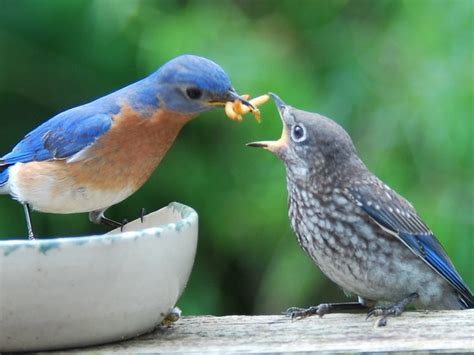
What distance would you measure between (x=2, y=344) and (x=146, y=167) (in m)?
1.03

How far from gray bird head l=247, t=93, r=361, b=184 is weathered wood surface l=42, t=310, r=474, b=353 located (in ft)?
1.89

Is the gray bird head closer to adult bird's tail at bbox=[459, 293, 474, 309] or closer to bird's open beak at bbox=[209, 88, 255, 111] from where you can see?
bird's open beak at bbox=[209, 88, 255, 111]

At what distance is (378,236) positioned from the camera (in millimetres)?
3648

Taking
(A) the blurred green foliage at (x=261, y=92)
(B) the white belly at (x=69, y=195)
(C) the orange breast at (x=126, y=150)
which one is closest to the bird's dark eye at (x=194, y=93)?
(C) the orange breast at (x=126, y=150)

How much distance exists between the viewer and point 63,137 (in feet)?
12.5

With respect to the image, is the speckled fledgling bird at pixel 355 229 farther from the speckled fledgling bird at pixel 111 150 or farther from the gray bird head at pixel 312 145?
the speckled fledgling bird at pixel 111 150

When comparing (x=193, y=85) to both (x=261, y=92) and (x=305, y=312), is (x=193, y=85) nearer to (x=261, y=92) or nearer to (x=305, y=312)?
(x=305, y=312)

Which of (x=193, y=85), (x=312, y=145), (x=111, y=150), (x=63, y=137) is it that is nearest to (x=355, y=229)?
(x=312, y=145)

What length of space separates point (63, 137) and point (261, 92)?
1036 mm

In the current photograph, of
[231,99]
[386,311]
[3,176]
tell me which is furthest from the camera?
[3,176]

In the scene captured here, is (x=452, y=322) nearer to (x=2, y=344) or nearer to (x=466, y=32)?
(x=2, y=344)

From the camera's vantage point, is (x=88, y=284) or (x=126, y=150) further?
(x=126, y=150)

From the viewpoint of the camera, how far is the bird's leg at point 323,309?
3.36 m

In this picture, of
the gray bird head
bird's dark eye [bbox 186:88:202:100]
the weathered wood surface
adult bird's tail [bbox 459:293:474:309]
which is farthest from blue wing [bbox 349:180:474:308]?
bird's dark eye [bbox 186:88:202:100]
